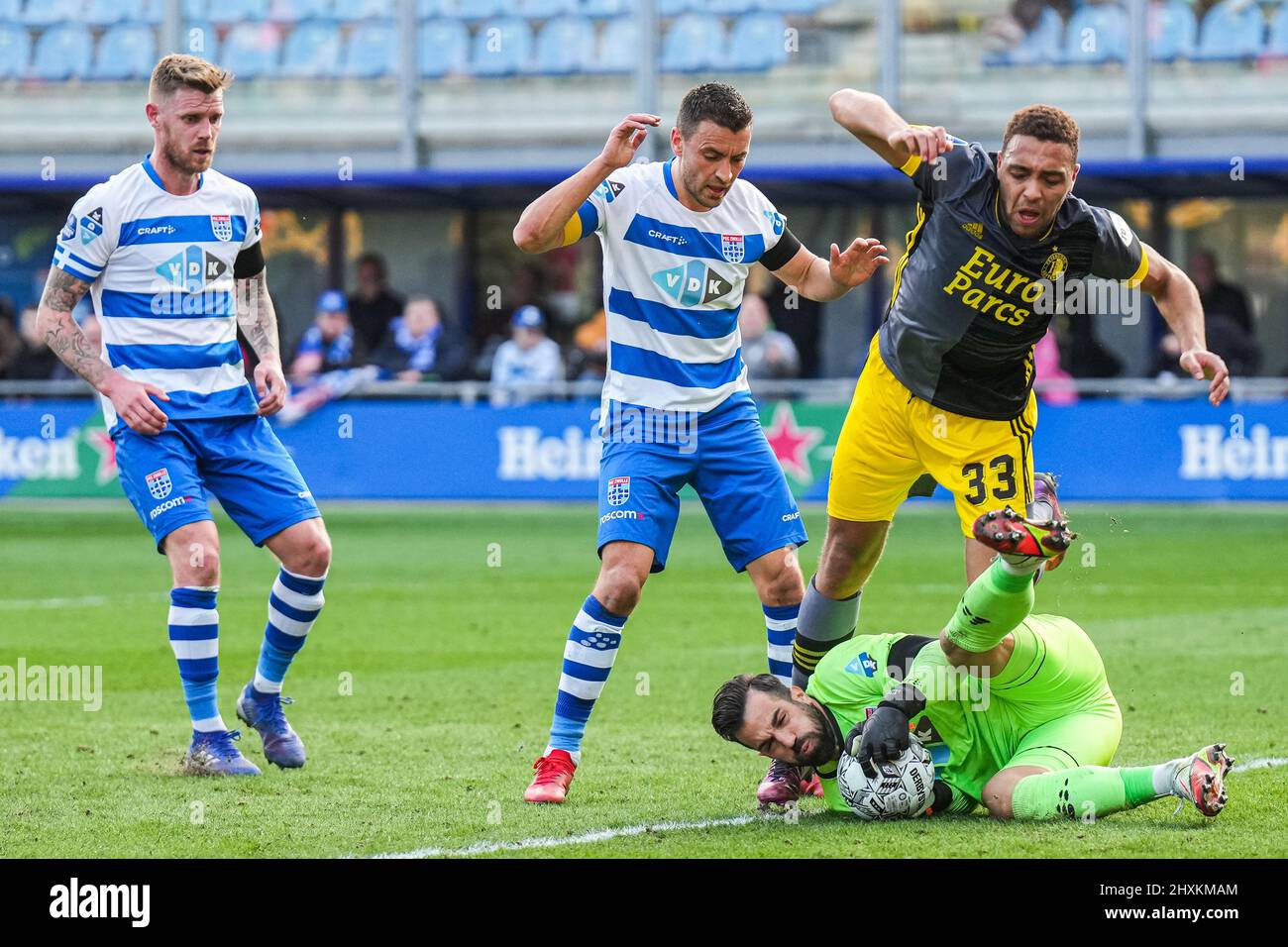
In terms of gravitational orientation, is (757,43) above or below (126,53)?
below

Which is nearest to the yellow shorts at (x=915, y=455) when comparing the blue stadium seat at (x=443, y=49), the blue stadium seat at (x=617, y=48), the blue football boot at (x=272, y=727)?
the blue football boot at (x=272, y=727)

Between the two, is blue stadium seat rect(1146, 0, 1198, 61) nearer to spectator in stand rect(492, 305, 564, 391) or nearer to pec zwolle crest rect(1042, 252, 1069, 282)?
spectator in stand rect(492, 305, 564, 391)

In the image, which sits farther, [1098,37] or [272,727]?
[1098,37]

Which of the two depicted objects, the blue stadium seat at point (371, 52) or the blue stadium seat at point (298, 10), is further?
the blue stadium seat at point (298, 10)

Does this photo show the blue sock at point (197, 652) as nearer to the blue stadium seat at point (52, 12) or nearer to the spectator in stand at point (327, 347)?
the spectator in stand at point (327, 347)

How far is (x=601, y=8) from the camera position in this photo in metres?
24.0

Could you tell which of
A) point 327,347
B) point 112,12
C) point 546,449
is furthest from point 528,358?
point 112,12

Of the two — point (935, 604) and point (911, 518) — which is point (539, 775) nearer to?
point (935, 604)

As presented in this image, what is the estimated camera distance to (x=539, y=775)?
624 centimetres

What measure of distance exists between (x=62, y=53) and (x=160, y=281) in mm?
19853

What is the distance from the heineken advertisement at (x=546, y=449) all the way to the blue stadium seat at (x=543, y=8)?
7555mm

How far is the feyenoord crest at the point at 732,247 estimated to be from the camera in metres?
6.55

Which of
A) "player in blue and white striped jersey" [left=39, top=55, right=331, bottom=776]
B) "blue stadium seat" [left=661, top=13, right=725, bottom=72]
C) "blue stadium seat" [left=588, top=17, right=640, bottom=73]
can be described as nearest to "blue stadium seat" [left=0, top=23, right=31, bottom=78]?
"blue stadium seat" [left=588, top=17, right=640, bottom=73]

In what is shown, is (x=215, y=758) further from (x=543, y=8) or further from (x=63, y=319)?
(x=543, y=8)
